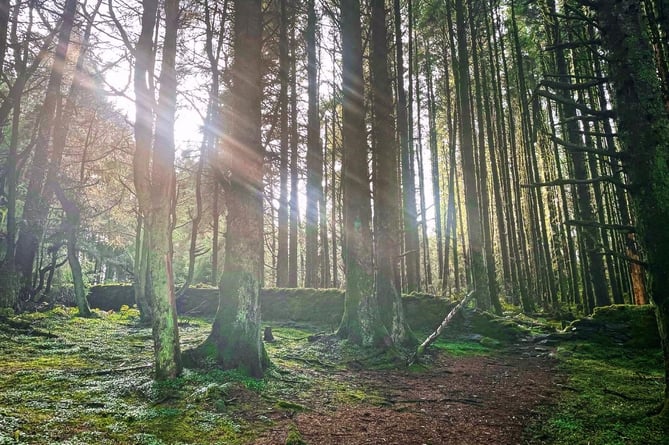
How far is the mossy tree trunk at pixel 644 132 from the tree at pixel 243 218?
4630mm

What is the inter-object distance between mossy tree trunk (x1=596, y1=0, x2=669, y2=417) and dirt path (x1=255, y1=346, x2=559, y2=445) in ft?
5.28

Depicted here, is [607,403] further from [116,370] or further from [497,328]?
[116,370]

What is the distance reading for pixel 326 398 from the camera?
15.9ft

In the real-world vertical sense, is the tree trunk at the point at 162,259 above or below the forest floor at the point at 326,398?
above

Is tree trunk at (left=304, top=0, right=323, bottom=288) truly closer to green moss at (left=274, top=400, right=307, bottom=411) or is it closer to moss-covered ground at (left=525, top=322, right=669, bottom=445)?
moss-covered ground at (left=525, top=322, right=669, bottom=445)

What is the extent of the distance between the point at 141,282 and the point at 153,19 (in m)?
8.44

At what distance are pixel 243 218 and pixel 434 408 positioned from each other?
3.76 meters

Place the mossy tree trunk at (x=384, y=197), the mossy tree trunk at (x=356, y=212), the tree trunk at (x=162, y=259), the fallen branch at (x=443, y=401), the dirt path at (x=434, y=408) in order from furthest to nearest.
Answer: the mossy tree trunk at (x=384, y=197)
the mossy tree trunk at (x=356, y=212)
the fallen branch at (x=443, y=401)
the tree trunk at (x=162, y=259)
the dirt path at (x=434, y=408)

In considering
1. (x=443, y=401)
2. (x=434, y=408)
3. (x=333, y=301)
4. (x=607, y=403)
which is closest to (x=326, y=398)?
(x=434, y=408)

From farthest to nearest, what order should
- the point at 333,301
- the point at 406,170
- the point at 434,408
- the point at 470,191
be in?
the point at 406,170, the point at 333,301, the point at 470,191, the point at 434,408

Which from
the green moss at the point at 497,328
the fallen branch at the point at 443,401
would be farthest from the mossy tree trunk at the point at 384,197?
→ the fallen branch at the point at 443,401

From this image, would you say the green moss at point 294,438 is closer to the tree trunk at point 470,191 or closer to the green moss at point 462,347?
the green moss at point 462,347

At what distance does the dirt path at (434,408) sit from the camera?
12.1ft

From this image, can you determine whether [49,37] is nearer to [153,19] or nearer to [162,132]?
[153,19]
